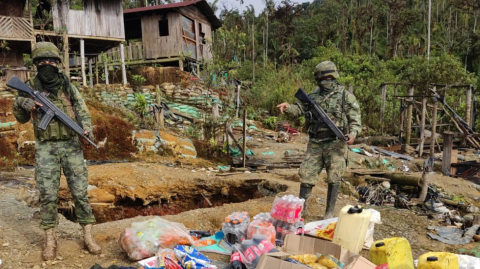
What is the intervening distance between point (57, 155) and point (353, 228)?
2871 mm

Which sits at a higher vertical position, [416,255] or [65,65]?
[65,65]

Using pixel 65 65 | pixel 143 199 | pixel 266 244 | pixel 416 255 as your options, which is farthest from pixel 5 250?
pixel 65 65

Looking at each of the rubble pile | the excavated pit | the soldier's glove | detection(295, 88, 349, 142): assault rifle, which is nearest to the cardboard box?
detection(295, 88, 349, 142): assault rifle

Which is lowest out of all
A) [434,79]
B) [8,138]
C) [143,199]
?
[143,199]

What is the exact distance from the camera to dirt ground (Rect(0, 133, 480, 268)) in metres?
3.45

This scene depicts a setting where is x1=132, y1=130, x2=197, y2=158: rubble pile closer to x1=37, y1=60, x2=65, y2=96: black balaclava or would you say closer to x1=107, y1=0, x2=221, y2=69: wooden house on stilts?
x1=37, y1=60, x2=65, y2=96: black balaclava

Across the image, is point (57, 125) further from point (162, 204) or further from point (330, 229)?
point (162, 204)

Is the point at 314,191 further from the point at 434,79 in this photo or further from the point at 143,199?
the point at 434,79

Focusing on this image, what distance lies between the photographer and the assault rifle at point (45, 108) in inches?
125

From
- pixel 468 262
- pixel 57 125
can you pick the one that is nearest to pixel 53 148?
pixel 57 125

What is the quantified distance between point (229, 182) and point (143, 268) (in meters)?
4.13

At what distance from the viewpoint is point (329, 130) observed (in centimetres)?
412

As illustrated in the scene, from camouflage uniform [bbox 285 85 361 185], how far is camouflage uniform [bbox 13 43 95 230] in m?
2.33

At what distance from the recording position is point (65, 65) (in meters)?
11.6
